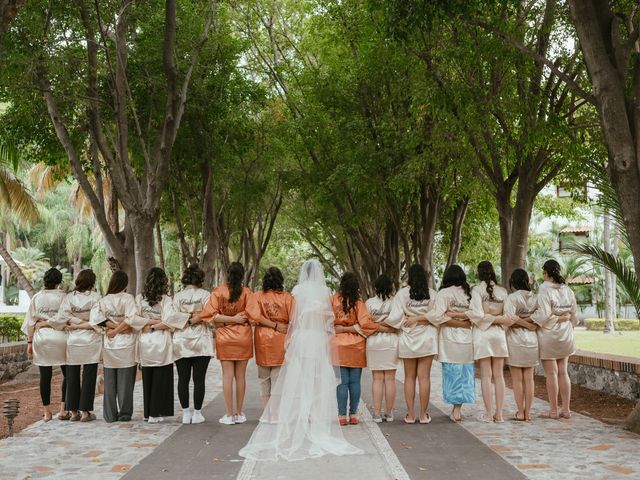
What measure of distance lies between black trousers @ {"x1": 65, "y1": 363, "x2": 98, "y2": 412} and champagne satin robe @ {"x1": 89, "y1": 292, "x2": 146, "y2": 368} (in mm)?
286

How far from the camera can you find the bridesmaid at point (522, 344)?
9617 mm

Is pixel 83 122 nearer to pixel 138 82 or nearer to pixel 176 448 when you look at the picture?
pixel 138 82

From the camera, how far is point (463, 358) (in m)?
9.52

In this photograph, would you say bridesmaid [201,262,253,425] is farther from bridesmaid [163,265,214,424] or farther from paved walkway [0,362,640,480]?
paved walkway [0,362,640,480]

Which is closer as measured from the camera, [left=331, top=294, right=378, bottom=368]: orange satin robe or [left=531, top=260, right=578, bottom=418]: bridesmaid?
[left=331, top=294, right=378, bottom=368]: orange satin robe

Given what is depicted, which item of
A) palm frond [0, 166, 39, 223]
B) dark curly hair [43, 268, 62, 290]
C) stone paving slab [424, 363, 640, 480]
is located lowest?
stone paving slab [424, 363, 640, 480]

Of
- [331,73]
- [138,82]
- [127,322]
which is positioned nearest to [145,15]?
[138,82]

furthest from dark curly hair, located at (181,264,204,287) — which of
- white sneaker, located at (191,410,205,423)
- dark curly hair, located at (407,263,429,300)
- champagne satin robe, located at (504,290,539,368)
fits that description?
champagne satin robe, located at (504,290,539,368)

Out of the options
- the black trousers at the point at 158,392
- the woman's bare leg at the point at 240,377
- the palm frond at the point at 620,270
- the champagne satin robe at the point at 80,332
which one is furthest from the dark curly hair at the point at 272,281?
the palm frond at the point at 620,270

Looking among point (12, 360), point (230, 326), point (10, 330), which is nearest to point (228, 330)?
point (230, 326)

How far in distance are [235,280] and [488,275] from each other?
3.28 metres

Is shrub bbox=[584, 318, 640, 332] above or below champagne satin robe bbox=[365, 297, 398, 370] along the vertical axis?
below

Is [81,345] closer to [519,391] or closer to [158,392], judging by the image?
[158,392]

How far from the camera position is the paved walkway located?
669cm
